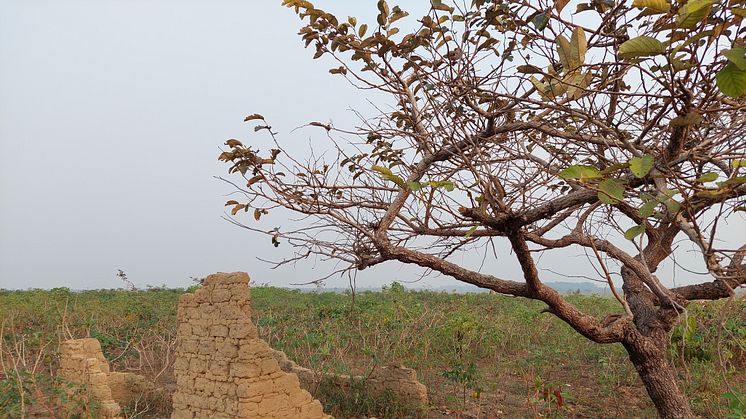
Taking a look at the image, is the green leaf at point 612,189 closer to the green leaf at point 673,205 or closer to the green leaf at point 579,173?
the green leaf at point 579,173

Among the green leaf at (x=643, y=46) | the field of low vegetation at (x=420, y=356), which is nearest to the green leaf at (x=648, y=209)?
the green leaf at (x=643, y=46)

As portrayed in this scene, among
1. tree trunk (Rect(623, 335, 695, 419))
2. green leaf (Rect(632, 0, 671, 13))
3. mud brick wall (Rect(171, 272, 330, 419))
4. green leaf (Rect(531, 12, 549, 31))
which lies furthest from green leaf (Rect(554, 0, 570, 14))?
tree trunk (Rect(623, 335, 695, 419))

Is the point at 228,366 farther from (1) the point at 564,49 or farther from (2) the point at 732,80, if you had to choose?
(2) the point at 732,80

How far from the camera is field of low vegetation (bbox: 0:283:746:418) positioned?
682cm

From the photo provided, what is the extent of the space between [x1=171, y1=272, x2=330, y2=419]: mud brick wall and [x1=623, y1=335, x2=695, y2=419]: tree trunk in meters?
3.37

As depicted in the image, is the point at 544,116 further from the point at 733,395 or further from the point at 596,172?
the point at 596,172

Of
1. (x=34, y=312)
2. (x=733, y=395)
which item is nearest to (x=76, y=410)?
(x=733, y=395)

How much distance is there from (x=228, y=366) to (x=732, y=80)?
4.64 metres

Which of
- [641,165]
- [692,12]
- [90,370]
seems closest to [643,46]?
[692,12]

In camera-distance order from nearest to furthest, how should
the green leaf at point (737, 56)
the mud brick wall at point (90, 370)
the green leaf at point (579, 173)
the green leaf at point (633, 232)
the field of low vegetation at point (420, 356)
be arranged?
the green leaf at point (737, 56) < the green leaf at point (579, 173) < the green leaf at point (633, 232) < the mud brick wall at point (90, 370) < the field of low vegetation at point (420, 356)

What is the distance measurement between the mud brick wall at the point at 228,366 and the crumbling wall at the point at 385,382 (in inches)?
69.3

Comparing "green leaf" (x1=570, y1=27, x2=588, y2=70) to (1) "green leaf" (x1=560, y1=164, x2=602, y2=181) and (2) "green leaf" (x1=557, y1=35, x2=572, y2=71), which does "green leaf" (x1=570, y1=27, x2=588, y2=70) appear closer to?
(2) "green leaf" (x1=557, y1=35, x2=572, y2=71)

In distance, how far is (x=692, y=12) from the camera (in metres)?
1.66

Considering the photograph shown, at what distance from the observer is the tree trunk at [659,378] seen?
17.2 feet
